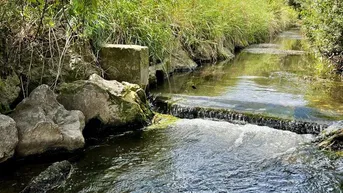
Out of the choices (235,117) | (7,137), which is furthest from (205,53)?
(7,137)

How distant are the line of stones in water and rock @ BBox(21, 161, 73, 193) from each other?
87.7 inches

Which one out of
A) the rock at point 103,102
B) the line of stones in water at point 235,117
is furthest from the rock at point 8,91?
the line of stones in water at point 235,117

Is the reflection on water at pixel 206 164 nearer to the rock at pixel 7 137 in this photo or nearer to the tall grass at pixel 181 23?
the rock at pixel 7 137

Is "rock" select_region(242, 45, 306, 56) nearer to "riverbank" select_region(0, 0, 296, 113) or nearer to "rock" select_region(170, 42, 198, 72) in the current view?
"riverbank" select_region(0, 0, 296, 113)

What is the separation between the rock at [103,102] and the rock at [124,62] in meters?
0.65

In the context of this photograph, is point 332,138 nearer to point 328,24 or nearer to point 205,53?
point 328,24

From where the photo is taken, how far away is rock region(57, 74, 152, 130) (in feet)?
14.7

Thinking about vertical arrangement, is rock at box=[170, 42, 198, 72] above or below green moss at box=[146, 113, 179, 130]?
above

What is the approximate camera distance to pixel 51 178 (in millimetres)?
3270

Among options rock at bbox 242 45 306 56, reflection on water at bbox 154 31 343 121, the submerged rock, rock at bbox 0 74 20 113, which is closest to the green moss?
reflection on water at bbox 154 31 343 121

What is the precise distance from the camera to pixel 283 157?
13.0ft

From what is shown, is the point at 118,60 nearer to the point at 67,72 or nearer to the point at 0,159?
the point at 67,72

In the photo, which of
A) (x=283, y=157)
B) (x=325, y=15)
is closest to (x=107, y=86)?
(x=283, y=157)

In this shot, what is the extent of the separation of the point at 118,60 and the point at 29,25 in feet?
4.91
